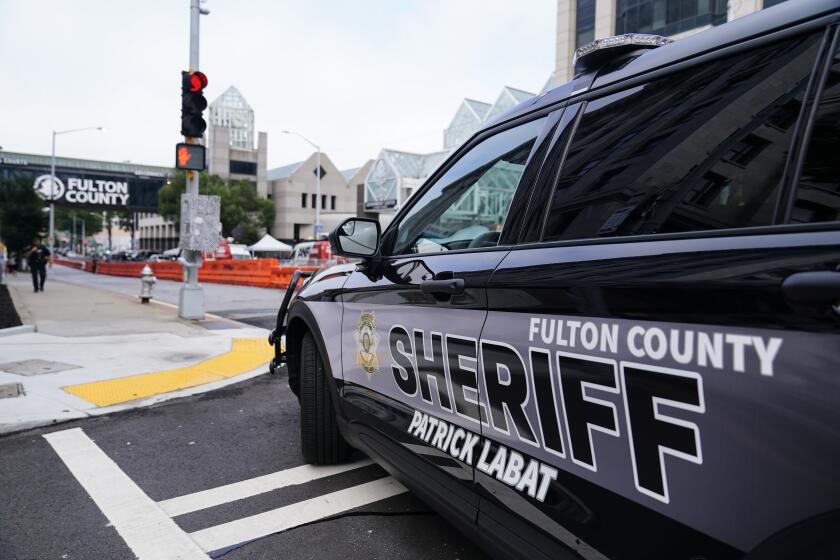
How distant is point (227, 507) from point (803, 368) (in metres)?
2.88

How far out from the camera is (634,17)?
28.0m

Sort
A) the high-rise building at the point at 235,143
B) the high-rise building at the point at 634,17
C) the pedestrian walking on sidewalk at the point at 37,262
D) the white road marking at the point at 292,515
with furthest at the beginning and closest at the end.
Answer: the high-rise building at the point at 235,143 → the high-rise building at the point at 634,17 → the pedestrian walking on sidewalk at the point at 37,262 → the white road marking at the point at 292,515

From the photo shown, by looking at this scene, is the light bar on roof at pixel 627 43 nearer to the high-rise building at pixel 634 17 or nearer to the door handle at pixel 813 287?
the door handle at pixel 813 287

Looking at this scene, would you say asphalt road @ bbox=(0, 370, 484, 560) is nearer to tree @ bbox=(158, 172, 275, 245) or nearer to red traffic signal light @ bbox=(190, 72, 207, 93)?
red traffic signal light @ bbox=(190, 72, 207, 93)

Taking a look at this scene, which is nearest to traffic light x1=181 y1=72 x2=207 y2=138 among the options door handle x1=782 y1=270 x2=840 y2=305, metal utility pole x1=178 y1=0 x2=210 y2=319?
metal utility pole x1=178 y1=0 x2=210 y2=319

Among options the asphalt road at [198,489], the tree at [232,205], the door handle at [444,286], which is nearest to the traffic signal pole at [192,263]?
the asphalt road at [198,489]

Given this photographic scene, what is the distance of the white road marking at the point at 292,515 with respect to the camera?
8.98 feet

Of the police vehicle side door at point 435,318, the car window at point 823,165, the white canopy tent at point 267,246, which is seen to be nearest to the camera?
the car window at point 823,165

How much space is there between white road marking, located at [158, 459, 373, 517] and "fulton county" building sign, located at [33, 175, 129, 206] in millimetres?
53480

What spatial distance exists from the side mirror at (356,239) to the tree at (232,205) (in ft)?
165

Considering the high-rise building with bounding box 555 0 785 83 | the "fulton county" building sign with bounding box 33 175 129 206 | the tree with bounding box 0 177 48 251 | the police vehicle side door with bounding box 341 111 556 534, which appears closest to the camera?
the police vehicle side door with bounding box 341 111 556 534

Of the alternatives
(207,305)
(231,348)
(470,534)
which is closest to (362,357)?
(470,534)

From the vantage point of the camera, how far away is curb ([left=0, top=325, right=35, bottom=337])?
26.9ft

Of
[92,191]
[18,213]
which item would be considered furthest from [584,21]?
[92,191]
